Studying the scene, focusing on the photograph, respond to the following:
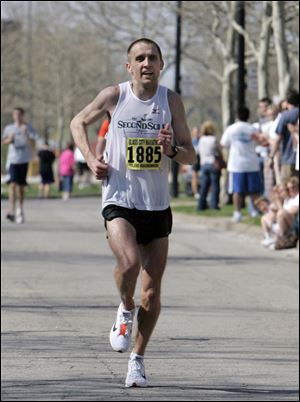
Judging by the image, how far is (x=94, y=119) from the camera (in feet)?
25.0

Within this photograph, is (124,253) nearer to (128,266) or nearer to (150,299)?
(128,266)

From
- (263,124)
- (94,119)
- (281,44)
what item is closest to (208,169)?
(281,44)

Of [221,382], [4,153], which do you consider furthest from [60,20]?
[221,382]

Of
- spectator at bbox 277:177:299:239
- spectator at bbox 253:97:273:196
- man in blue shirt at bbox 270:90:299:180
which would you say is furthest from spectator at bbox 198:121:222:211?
spectator at bbox 277:177:299:239

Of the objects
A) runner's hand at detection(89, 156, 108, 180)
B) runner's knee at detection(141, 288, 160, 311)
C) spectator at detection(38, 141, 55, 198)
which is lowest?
spectator at detection(38, 141, 55, 198)

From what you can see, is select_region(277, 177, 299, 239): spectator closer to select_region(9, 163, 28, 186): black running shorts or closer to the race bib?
select_region(9, 163, 28, 186): black running shorts

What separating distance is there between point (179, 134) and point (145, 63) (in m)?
0.47

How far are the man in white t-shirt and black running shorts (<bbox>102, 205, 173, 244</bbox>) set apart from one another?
629 inches

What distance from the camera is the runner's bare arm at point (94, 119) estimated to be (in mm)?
7402

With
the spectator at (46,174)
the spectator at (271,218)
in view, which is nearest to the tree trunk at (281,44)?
the spectator at (271,218)

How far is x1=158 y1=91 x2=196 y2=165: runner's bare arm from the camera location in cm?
734

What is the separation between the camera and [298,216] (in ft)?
66.0

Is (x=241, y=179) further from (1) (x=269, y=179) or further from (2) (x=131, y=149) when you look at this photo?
(2) (x=131, y=149)

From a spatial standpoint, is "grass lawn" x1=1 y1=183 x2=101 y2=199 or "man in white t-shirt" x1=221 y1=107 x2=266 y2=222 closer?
"man in white t-shirt" x1=221 y1=107 x2=266 y2=222
